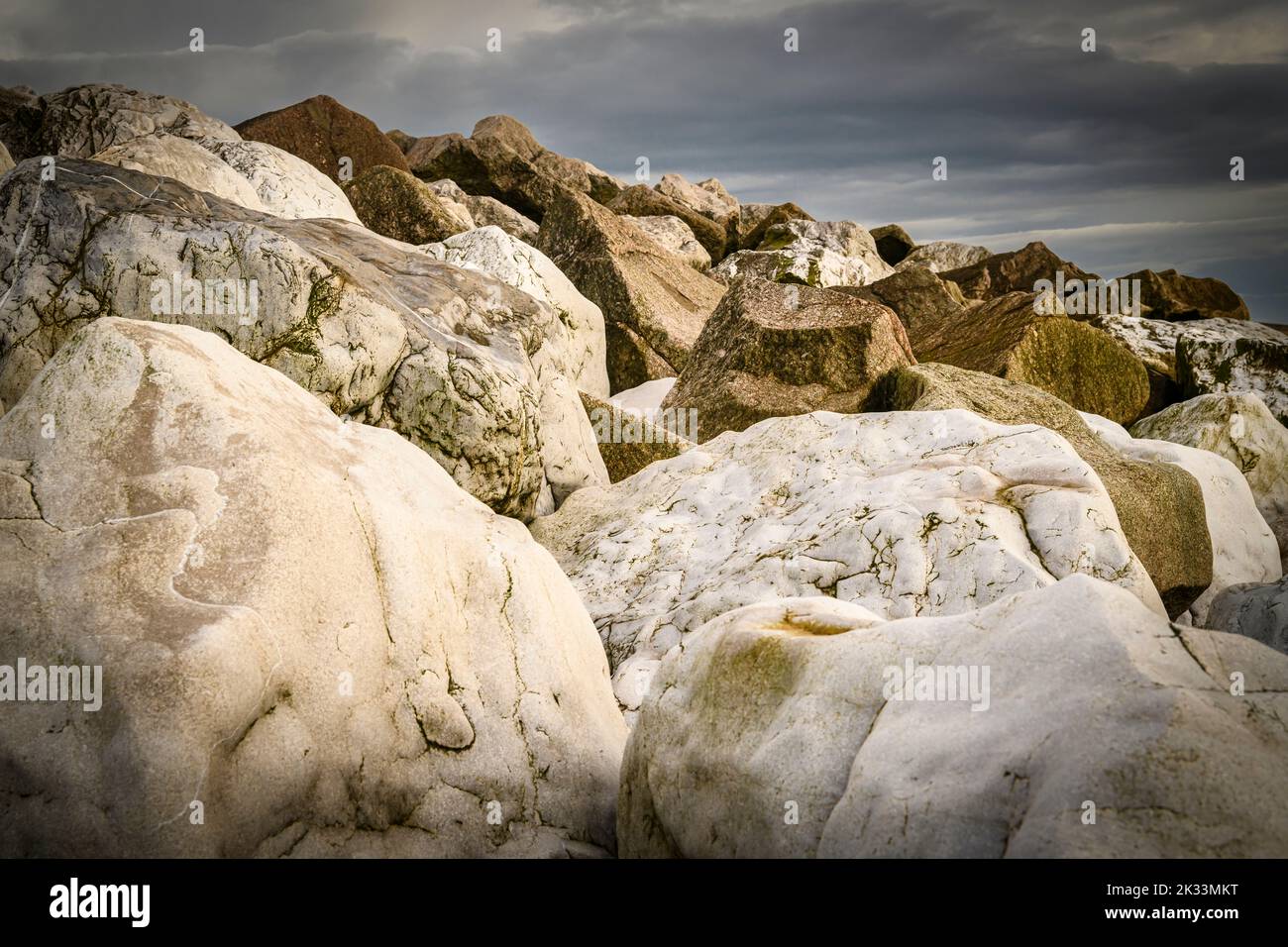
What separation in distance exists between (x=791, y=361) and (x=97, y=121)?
11.5 metres

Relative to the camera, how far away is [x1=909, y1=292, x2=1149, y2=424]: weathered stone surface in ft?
41.6

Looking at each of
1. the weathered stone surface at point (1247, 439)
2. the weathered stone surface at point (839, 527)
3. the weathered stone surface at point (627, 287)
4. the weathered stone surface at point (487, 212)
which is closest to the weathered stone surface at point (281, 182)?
the weathered stone surface at point (627, 287)

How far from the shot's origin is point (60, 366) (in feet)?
14.2

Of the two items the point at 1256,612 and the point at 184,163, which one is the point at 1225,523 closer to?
the point at 1256,612

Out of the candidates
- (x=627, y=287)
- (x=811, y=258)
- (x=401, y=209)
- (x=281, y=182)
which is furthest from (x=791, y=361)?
(x=811, y=258)

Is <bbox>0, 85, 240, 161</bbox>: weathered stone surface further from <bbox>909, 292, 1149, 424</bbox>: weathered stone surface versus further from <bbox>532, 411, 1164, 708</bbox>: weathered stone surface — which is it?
<bbox>909, 292, 1149, 424</bbox>: weathered stone surface

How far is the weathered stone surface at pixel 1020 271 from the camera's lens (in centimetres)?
2540

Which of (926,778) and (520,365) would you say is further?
(520,365)

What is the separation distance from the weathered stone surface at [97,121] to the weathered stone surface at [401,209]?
86.6 inches

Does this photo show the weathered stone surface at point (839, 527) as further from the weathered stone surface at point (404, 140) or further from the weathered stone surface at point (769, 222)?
the weathered stone surface at point (404, 140)

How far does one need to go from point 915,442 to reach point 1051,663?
447 cm

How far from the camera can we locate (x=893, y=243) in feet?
106

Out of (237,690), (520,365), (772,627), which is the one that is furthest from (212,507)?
(520,365)

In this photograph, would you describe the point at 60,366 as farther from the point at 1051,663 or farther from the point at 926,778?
the point at 1051,663
